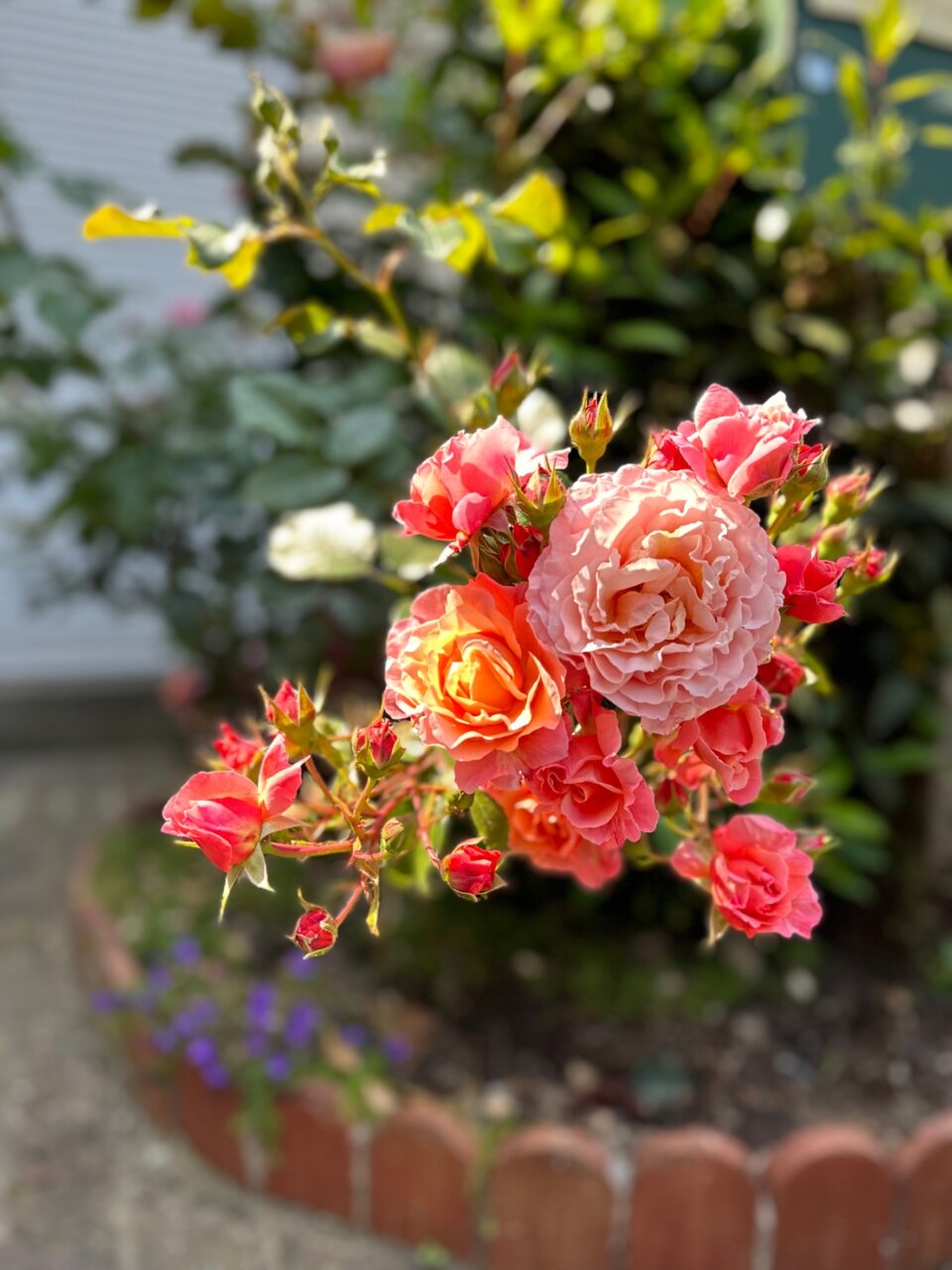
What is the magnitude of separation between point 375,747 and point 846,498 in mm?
292

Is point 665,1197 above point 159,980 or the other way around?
above

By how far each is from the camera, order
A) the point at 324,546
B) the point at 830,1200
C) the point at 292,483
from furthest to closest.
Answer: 1. the point at 830,1200
2. the point at 292,483
3. the point at 324,546

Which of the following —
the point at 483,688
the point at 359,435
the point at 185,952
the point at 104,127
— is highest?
the point at 483,688

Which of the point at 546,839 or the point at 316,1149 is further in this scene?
the point at 316,1149

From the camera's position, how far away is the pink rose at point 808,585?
457 mm

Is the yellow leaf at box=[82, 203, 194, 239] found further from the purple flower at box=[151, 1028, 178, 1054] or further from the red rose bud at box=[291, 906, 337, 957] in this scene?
the purple flower at box=[151, 1028, 178, 1054]

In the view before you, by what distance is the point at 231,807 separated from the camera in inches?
18.1

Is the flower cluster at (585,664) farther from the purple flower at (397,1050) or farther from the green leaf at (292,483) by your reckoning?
the purple flower at (397,1050)

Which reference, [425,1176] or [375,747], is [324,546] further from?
[425,1176]

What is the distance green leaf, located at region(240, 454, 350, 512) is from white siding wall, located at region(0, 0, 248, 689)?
1998 mm

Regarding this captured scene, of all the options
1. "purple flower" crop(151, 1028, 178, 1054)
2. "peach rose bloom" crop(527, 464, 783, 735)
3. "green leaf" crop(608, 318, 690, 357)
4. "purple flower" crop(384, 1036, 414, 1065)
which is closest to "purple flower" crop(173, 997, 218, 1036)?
"purple flower" crop(151, 1028, 178, 1054)

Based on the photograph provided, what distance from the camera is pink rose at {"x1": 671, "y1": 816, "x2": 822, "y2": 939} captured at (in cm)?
48

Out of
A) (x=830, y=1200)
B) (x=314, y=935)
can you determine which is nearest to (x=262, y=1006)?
(x=830, y=1200)

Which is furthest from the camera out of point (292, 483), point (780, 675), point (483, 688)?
point (292, 483)
